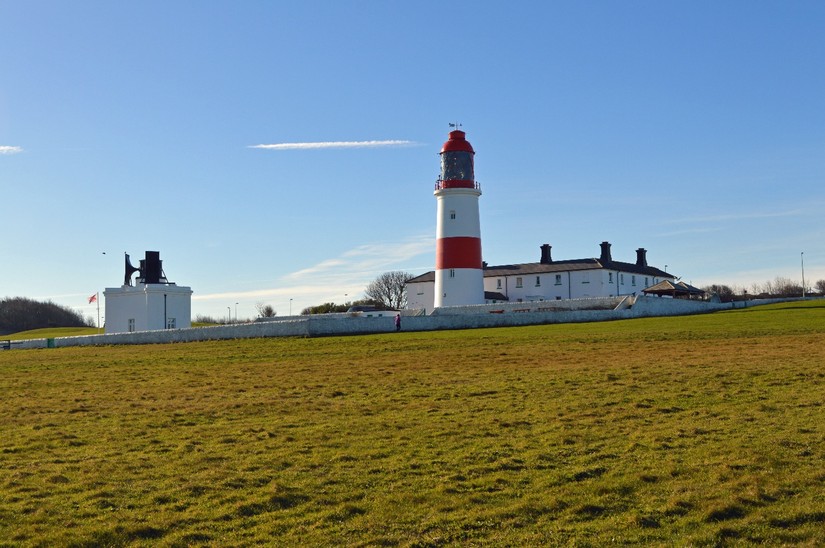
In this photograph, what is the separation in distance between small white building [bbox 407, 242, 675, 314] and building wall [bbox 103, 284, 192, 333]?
21.8 meters

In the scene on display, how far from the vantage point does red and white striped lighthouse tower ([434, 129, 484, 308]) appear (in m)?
56.7

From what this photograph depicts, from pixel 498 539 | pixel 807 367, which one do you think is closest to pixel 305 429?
pixel 498 539

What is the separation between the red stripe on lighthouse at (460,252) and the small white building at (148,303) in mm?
18120

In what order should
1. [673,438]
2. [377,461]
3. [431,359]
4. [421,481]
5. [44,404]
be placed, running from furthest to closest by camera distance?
[431,359] → [44,404] → [673,438] → [377,461] → [421,481]

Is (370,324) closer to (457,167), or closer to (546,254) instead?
(457,167)

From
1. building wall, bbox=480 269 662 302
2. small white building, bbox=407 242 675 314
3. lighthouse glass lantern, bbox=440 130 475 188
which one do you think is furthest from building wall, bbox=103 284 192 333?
building wall, bbox=480 269 662 302

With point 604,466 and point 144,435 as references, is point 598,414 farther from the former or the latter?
point 144,435

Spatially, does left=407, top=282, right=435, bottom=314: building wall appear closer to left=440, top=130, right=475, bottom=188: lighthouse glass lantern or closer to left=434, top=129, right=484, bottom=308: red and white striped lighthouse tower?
left=434, top=129, right=484, bottom=308: red and white striped lighthouse tower

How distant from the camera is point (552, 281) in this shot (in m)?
77.1

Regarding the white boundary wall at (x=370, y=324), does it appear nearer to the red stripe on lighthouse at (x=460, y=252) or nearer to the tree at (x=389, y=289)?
the red stripe on lighthouse at (x=460, y=252)

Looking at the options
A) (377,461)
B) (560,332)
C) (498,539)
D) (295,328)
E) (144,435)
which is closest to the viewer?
(498,539)

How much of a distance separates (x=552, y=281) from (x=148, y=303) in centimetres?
3591

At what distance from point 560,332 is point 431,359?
1139 centimetres

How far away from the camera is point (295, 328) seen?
42.3 m
